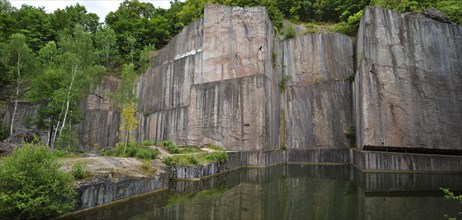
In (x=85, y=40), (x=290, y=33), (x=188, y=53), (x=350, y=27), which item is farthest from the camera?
(x=290, y=33)

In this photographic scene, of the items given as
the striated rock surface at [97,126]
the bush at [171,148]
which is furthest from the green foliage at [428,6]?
the striated rock surface at [97,126]

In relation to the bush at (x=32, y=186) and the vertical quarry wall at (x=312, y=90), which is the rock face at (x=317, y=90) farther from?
the bush at (x=32, y=186)

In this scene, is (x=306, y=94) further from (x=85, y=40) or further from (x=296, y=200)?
(x=85, y=40)

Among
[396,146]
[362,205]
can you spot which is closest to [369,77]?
[396,146]

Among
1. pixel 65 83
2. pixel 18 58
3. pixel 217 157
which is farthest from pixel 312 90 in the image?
pixel 18 58

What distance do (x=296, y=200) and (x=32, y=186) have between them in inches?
335

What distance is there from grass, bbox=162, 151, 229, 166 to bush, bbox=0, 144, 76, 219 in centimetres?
739

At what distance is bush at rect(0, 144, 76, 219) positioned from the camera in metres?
6.95

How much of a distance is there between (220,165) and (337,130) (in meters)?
13.2

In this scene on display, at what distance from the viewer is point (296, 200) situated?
10750 millimetres

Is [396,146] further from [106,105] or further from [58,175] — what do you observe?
[106,105]

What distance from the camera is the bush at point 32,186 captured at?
6.95m

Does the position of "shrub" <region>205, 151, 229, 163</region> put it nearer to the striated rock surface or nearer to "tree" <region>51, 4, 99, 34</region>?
the striated rock surface

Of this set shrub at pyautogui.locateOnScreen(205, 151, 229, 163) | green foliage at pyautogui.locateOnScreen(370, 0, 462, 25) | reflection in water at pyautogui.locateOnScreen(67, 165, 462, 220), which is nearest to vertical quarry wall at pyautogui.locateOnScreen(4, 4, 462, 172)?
shrub at pyautogui.locateOnScreen(205, 151, 229, 163)
